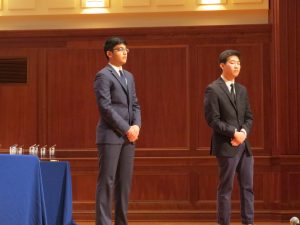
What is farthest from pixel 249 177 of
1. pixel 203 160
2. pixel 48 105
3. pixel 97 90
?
pixel 48 105

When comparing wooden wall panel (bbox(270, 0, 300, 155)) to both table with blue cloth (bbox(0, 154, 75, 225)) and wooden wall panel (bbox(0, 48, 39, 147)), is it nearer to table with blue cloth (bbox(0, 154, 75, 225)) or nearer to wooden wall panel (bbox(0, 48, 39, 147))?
wooden wall panel (bbox(0, 48, 39, 147))

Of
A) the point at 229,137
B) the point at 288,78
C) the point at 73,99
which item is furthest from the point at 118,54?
the point at 288,78

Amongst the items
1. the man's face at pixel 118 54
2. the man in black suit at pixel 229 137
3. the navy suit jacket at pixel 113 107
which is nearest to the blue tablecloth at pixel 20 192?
the navy suit jacket at pixel 113 107

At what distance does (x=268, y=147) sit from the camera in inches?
250

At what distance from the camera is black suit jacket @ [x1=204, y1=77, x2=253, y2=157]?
4.43 meters

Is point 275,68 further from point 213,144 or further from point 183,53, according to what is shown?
point 213,144

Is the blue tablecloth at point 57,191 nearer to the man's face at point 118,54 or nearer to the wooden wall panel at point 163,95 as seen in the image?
the man's face at point 118,54

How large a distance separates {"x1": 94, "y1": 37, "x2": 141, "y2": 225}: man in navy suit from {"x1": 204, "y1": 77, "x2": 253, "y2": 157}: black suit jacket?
60 centimetres

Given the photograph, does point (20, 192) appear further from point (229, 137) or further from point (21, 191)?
point (229, 137)

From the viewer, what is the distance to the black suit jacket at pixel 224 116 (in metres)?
4.43

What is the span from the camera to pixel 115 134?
14.0 feet

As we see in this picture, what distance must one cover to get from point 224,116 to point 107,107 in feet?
3.16

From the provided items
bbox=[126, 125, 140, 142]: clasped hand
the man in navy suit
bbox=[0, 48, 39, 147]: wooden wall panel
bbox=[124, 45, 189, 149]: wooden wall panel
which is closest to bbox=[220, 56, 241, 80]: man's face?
the man in navy suit

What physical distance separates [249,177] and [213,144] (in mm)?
385
